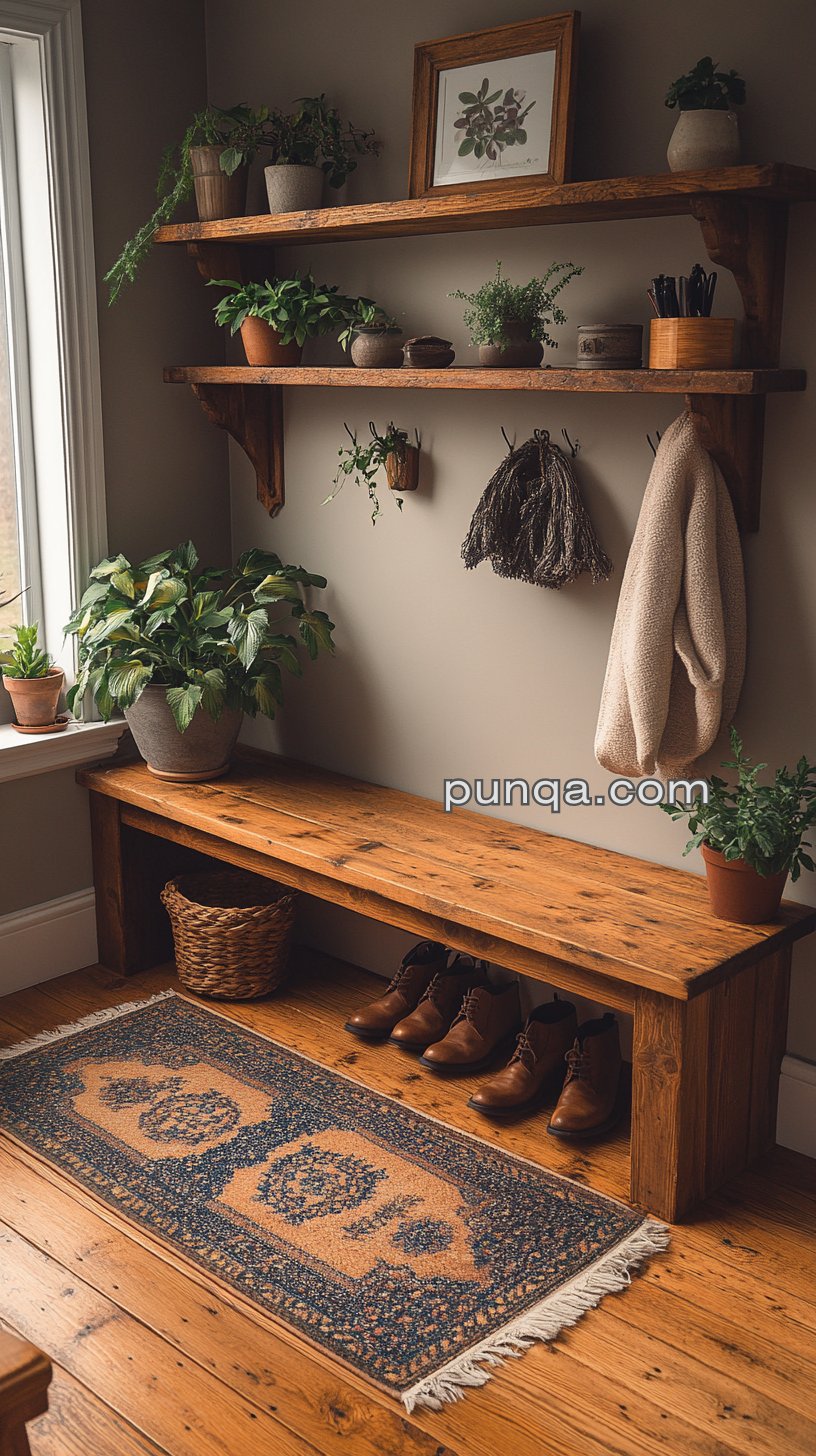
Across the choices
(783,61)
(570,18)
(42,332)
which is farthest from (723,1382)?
(42,332)

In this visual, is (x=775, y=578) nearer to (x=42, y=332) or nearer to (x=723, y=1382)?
(x=723, y=1382)

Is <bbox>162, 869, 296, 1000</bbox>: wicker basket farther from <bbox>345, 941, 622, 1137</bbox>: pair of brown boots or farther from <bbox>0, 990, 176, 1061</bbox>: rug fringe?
<bbox>345, 941, 622, 1137</bbox>: pair of brown boots

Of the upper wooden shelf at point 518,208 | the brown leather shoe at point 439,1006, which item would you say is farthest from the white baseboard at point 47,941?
the upper wooden shelf at point 518,208

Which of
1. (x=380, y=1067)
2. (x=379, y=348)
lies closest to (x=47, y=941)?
(x=380, y=1067)

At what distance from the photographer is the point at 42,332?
3080 mm

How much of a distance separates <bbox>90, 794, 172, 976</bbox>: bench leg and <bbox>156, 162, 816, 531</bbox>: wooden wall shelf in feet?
3.91

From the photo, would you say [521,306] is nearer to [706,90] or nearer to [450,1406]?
[706,90]

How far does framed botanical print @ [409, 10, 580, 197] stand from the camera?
2420mm

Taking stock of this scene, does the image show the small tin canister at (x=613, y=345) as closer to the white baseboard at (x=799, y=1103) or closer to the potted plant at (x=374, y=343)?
the potted plant at (x=374, y=343)

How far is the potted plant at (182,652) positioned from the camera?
2.96 m

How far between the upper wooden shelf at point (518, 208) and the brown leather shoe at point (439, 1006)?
1588 millimetres

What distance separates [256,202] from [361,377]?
0.74 metres

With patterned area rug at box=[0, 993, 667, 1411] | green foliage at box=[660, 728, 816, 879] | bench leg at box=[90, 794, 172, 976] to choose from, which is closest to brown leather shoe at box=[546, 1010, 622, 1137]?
patterned area rug at box=[0, 993, 667, 1411]

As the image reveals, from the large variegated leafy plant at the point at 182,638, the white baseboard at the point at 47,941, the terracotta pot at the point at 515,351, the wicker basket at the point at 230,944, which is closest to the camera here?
the terracotta pot at the point at 515,351
